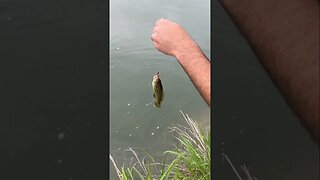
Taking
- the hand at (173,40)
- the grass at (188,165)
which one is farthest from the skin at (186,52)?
the grass at (188,165)

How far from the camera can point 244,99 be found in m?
0.75

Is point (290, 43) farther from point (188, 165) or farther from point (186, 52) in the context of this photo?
point (188, 165)

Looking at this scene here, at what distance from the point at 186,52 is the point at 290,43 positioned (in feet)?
1.76

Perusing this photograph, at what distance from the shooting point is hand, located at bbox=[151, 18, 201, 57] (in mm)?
1023

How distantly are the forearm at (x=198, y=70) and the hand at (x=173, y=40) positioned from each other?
0.01m

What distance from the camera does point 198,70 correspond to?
3.05 feet

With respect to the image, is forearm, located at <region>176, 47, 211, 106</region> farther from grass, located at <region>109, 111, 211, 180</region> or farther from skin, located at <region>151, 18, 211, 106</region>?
grass, located at <region>109, 111, 211, 180</region>

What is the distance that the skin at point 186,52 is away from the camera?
0.92 m
